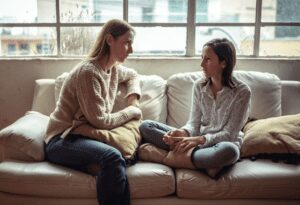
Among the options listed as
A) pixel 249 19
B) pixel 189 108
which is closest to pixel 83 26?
pixel 189 108

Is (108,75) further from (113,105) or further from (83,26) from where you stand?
(83,26)

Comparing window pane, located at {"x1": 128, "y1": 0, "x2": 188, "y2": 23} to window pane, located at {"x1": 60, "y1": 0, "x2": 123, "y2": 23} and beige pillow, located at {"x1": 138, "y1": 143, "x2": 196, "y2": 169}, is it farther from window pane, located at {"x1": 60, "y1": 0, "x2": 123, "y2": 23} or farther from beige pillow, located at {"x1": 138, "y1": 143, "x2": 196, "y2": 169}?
beige pillow, located at {"x1": 138, "y1": 143, "x2": 196, "y2": 169}

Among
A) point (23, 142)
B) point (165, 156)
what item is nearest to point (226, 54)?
point (165, 156)

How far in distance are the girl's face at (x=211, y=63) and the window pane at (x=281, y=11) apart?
0.90 m

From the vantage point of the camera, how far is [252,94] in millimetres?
2506

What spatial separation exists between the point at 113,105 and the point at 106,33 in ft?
1.52

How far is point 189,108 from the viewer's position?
254cm

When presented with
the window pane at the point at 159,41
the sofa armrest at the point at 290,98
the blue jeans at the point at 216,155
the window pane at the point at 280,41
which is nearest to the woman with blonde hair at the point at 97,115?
the blue jeans at the point at 216,155

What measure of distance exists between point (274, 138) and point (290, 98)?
52 centimetres

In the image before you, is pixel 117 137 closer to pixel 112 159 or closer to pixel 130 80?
pixel 112 159

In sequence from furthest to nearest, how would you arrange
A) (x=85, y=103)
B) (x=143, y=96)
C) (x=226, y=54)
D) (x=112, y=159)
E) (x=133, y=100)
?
(x=143, y=96), (x=133, y=100), (x=226, y=54), (x=85, y=103), (x=112, y=159)

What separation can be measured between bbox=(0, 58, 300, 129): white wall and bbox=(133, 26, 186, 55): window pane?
15cm

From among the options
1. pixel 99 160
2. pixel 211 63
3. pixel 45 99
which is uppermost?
pixel 211 63

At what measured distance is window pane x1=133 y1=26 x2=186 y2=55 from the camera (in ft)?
9.62
